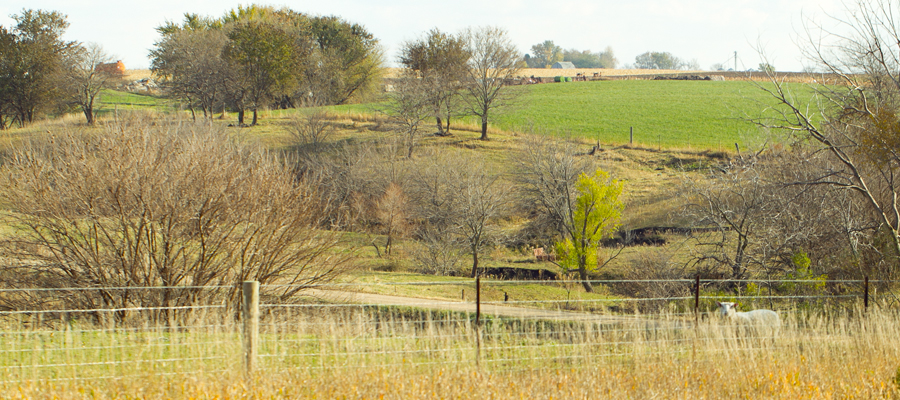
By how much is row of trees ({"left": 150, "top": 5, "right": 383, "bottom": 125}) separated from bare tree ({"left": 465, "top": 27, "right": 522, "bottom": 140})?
1201cm

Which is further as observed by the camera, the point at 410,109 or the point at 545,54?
the point at 545,54

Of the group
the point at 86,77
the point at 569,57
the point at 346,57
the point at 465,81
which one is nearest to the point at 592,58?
the point at 569,57

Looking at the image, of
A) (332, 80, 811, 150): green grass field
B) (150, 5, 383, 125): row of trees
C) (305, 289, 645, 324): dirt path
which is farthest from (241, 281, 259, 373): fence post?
(150, 5, 383, 125): row of trees

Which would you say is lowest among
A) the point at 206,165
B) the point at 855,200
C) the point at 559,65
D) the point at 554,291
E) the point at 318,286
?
the point at 554,291

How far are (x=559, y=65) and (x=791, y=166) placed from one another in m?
116

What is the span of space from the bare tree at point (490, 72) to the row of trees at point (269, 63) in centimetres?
1201

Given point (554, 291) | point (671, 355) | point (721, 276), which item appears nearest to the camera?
point (671, 355)

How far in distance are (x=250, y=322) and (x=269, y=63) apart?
4886 centimetres

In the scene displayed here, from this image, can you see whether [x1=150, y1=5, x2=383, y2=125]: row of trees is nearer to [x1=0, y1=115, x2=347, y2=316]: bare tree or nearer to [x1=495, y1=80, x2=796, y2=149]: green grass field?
[x1=495, y1=80, x2=796, y2=149]: green grass field

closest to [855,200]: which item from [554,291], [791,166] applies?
[791,166]

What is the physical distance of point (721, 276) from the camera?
1894 cm

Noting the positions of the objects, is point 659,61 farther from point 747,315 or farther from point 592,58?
point 747,315

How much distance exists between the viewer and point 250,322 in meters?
6.47

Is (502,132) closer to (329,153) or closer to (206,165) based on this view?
(329,153)
